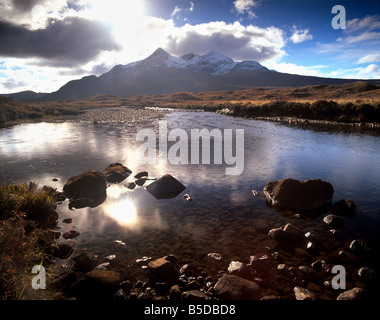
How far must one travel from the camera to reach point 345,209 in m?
10.4

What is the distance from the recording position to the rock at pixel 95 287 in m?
5.81

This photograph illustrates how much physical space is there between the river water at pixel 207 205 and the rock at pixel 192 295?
1233 mm

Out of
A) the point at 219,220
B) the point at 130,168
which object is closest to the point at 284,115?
the point at 130,168

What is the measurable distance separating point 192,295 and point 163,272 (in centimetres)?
117

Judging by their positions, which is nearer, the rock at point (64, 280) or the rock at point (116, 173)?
the rock at point (64, 280)

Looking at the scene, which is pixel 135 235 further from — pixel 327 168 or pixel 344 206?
pixel 327 168

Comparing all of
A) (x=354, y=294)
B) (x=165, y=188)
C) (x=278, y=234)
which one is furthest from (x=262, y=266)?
(x=165, y=188)

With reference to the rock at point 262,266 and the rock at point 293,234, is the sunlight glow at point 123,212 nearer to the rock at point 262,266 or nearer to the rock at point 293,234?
the rock at point 262,266

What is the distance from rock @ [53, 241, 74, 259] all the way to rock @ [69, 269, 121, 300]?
199 centimetres

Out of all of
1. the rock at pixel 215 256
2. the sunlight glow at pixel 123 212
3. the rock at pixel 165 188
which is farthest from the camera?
the rock at pixel 165 188

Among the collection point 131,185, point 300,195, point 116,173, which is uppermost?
point 116,173

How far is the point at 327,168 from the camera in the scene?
17531 millimetres

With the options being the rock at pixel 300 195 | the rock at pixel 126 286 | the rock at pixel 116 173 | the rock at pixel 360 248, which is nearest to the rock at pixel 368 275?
the rock at pixel 360 248

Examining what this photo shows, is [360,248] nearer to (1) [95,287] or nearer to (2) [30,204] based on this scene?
(1) [95,287]
